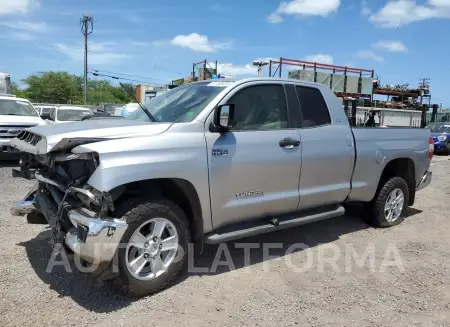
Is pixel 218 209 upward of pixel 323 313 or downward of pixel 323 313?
upward

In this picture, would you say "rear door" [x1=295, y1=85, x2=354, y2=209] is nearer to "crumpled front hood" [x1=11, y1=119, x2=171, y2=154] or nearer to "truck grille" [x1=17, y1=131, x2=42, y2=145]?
"crumpled front hood" [x1=11, y1=119, x2=171, y2=154]

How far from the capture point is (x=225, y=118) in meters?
3.79

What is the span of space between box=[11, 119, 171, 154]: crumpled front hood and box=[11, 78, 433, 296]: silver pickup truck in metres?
→ 0.01

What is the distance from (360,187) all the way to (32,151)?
12.6 feet

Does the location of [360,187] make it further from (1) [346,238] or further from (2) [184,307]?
(2) [184,307]

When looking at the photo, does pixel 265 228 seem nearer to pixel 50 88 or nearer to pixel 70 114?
pixel 70 114

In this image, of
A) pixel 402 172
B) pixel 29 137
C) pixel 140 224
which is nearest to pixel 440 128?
pixel 402 172

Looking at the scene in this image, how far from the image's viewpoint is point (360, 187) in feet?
16.9

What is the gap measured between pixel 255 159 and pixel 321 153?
3.32 feet

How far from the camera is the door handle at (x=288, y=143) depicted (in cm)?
417

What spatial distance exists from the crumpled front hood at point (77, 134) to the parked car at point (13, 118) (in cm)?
688

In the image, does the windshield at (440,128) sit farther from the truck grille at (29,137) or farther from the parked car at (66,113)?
the truck grille at (29,137)

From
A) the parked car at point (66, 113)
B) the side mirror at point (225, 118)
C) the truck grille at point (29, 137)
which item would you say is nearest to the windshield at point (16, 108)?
the parked car at point (66, 113)

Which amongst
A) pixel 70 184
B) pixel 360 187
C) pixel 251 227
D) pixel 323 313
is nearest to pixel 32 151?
pixel 70 184
